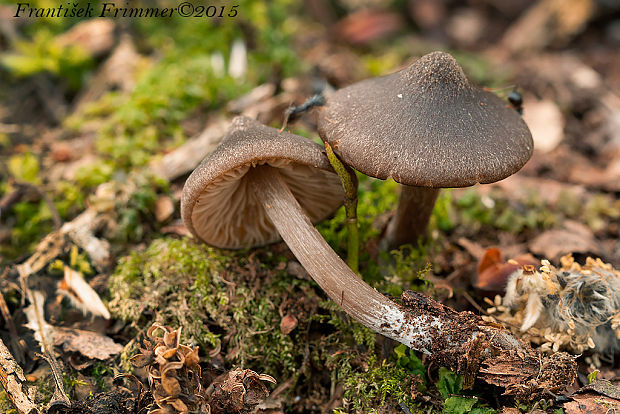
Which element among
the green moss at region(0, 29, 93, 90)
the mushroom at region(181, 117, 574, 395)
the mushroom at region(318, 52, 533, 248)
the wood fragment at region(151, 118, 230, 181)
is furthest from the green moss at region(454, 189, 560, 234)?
the green moss at region(0, 29, 93, 90)

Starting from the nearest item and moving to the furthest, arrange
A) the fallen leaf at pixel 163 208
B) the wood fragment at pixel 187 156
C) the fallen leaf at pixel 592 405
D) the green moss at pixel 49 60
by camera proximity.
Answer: the fallen leaf at pixel 592 405 < the fallen leaf at pixel 163 208 < the wood fragment at pixel 187 156 < the green moss at pixel 49 60

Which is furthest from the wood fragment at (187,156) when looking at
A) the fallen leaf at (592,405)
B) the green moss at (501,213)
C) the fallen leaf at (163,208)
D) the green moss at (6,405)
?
the fallen leaf at (592,405)

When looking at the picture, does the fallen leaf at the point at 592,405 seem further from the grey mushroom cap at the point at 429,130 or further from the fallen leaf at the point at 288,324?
the fallen leaf at the point at 288,324

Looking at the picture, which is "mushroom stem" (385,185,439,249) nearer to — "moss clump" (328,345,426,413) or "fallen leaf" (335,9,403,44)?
"moss clump" (328,345,426,413)

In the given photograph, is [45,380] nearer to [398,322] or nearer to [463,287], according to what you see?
[398,322]

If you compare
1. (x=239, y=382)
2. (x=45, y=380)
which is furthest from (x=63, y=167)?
(x=239, y=382)

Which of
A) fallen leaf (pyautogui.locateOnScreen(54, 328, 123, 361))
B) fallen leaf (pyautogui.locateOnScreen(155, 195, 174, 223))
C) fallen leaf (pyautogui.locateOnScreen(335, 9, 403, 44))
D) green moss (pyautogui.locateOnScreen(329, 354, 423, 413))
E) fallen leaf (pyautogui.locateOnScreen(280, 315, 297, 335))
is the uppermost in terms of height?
fallen leaf (pyautogui.locateOnScreen(335, 9, 403, 44))
